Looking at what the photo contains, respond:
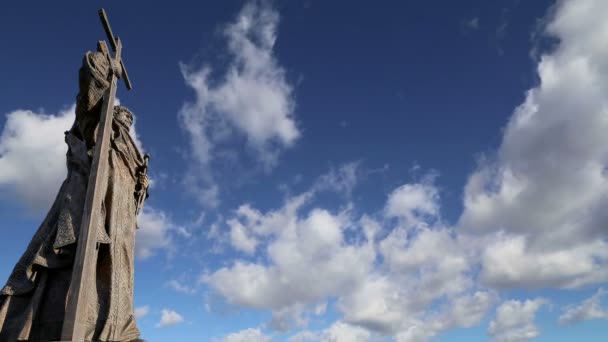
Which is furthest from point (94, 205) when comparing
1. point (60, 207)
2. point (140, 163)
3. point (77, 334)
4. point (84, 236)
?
point (140, 163)

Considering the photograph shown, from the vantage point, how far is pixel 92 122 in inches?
390

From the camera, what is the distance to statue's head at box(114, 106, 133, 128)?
10914 millimetres

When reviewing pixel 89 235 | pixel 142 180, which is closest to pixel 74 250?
pixel 89 235

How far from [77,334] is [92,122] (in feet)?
14.5

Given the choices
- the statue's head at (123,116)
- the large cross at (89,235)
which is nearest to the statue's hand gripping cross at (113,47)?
the large cross at (89,235)

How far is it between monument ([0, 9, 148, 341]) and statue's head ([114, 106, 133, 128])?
0.18 feet

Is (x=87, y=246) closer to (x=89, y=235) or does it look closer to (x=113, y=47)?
(x=89, y=235)

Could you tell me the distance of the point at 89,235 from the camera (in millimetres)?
8125

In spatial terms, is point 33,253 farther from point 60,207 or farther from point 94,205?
point 94,205

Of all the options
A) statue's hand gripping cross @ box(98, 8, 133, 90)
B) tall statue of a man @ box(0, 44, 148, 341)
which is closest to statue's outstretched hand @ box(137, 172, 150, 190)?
tall statue of a man @ box(0, 44, 148, 341)

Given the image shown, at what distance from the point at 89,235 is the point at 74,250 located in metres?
1.06

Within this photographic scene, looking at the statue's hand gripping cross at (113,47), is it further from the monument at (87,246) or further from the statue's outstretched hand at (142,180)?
the statue's outstretched hand at (142,180)

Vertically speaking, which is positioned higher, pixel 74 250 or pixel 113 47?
pixel 113 47

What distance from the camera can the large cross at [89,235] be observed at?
7477 mm
